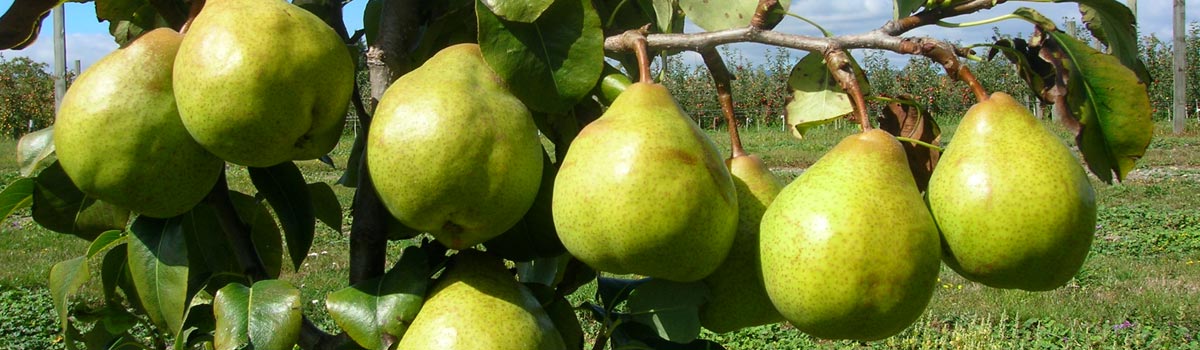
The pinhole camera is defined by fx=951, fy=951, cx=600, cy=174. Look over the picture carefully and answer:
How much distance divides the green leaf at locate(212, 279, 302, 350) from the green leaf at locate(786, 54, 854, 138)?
26.1 inches

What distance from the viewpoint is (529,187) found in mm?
986

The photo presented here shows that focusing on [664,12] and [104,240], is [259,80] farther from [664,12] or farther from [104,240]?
[104,240]

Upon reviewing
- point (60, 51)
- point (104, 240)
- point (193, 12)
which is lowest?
point (60, 51)

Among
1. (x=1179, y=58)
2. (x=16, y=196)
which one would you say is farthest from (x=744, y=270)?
(x=1179, y=58)

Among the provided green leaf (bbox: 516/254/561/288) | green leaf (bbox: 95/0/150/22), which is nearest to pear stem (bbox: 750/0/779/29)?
green leaf (bbox: 516/254/561/288)

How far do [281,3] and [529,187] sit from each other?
1.10 feet

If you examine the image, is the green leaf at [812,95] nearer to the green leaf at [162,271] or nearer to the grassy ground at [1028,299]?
the green leaf at [162,271]

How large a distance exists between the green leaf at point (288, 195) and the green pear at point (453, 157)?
0.33m

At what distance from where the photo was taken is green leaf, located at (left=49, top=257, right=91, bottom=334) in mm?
1441

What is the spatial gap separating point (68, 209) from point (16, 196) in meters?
0.09

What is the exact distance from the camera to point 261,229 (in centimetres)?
146

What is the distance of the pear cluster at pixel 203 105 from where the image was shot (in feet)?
3.12

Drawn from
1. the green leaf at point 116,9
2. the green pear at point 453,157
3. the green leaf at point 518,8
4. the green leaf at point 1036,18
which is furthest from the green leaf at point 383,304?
the green leaf at point 1036,18

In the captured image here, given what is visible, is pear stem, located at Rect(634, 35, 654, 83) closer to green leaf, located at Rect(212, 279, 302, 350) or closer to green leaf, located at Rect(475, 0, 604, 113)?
green leaf, located at Rect(475, 0, 604, 113)
